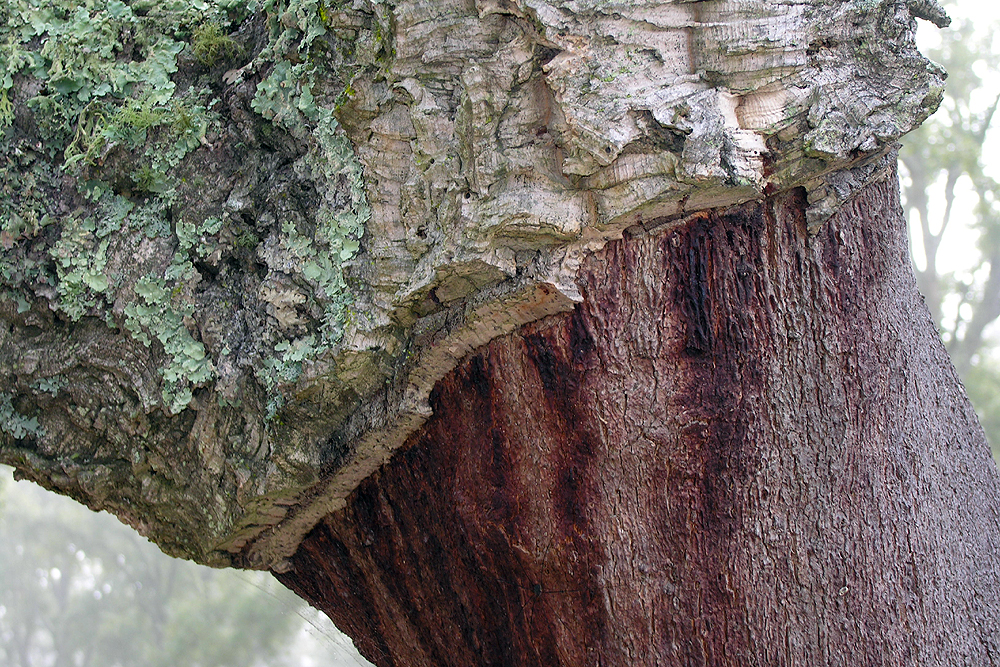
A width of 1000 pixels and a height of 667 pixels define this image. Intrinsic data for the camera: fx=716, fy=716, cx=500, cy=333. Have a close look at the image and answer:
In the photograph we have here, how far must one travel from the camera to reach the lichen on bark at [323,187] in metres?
1.04

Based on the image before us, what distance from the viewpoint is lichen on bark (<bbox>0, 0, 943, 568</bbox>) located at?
1.04m

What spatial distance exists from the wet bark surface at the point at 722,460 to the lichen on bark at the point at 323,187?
0.08 meters

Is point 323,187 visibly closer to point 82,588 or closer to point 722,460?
point 722,460

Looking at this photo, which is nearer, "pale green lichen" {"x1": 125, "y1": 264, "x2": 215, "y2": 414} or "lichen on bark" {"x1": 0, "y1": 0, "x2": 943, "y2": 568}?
"lichen on bark" {"x1": 0, "y1": 0, "x2": 943, "y2": 568}

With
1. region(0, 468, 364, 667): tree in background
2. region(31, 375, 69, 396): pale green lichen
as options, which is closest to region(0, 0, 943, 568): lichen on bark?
region(31, 375, 69, 396): pale green lichen

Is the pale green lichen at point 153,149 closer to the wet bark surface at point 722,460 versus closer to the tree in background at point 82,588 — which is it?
the wet bark surface at point 722,460

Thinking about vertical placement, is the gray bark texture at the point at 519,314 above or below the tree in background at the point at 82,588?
above

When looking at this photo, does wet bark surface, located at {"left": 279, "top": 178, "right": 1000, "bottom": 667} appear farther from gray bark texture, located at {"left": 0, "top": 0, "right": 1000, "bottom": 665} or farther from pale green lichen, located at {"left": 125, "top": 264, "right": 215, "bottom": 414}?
pale green lichen, located at {"left": 125, "top": 264, "right": 215, "bottom": 414}

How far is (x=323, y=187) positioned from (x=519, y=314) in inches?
16.0

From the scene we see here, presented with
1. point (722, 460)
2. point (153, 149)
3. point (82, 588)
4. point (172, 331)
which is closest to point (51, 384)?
point (172, 331)

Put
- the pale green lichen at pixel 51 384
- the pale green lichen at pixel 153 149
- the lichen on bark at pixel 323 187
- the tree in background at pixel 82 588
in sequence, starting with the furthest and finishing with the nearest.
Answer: the tree in background at pixel 82 588 → the pale green lichen at pixel 51 384 → the pale green lichen at pixel 153 149 → the lichen on bark at pixel 323 187

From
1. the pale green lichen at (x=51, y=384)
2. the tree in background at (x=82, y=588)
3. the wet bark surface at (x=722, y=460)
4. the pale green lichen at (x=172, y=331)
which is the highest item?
the wet bark surface at (x=722, y=460)

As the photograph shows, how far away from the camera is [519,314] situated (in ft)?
3.76

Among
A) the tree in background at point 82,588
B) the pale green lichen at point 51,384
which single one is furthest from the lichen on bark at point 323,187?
the tree in background at point 82,588
